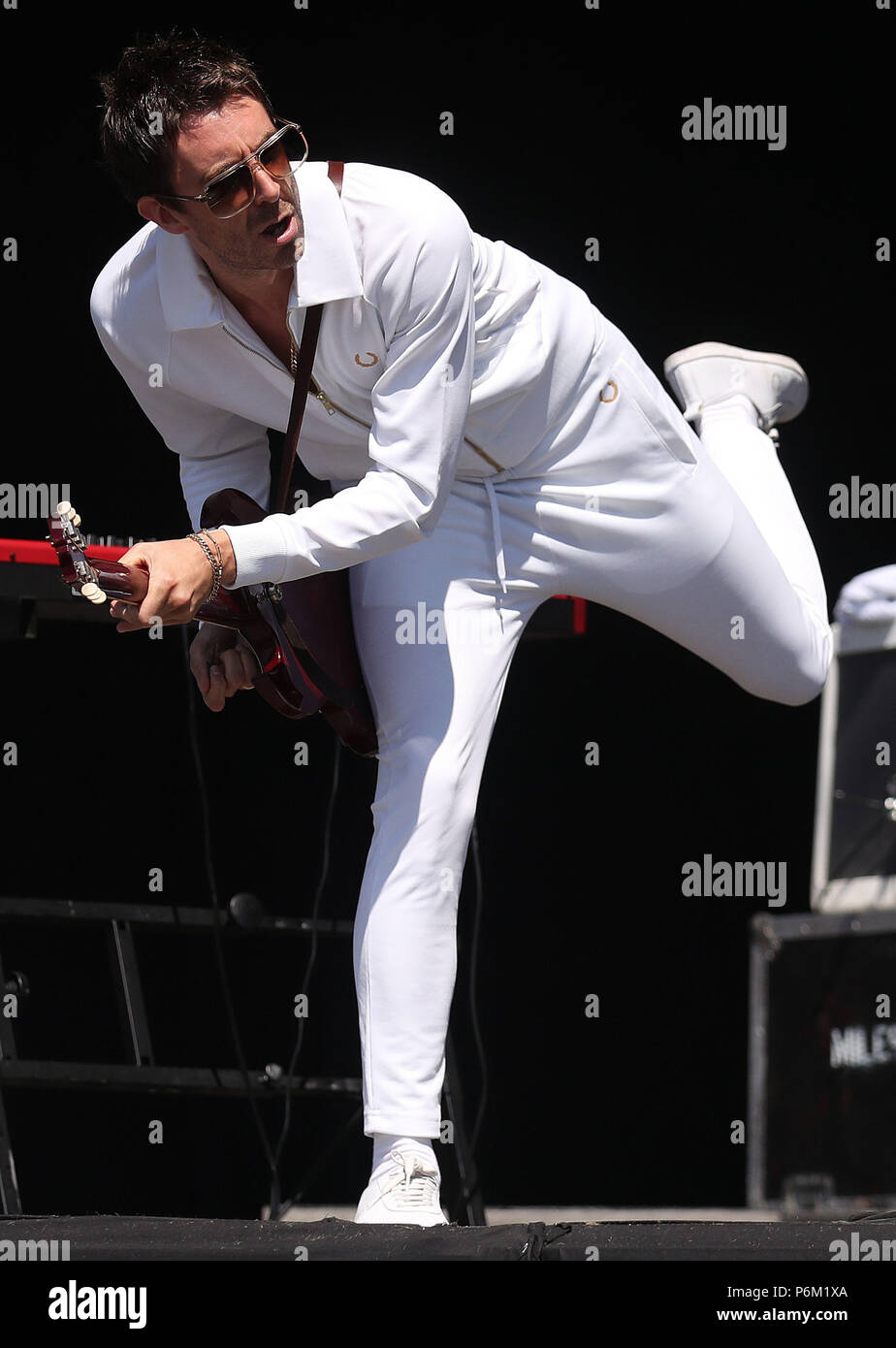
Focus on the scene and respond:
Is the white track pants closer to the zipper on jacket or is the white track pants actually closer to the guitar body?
the guitar body

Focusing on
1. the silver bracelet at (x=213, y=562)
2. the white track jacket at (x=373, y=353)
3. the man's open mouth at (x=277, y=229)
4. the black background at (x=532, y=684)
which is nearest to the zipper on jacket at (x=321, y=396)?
the white track jacket at (x=373, y=353)

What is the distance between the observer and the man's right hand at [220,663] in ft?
7.43

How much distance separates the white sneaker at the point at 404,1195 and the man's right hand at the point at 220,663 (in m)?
0.62

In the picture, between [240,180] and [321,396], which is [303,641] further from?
[240,180]

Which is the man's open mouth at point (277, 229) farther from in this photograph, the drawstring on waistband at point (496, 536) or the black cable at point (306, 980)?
the black cable at point (306, 980)

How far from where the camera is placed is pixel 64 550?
1.84 meters

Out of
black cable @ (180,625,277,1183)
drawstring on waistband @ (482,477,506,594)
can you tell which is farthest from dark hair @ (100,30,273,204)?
black cable @ (180,625,277,1183)

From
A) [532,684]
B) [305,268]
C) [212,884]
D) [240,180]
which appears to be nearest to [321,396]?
[305,268]

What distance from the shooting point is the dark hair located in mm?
1977

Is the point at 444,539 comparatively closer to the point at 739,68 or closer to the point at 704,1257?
the point at 704,1257

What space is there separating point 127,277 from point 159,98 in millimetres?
320

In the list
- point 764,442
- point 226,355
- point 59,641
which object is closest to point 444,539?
point 226,355

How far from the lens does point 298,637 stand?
217 centimetres
